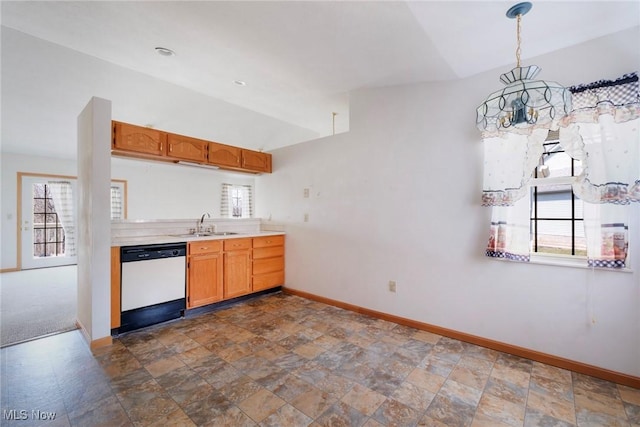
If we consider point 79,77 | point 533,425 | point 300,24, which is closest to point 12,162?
point 79,77

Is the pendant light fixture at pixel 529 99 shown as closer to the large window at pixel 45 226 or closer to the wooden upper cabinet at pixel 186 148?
the wooden upper cabinet at pixel 186 148

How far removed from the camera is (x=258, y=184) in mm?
4844

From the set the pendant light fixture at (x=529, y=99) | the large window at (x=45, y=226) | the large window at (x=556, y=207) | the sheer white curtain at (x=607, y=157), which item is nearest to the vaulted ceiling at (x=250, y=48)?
the sheer white curtain at (x=607, y=157)

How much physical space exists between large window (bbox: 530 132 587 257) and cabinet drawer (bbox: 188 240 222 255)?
11.2 feet

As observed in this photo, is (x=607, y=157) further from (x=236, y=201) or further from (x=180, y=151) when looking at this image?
(x=236, y=201)

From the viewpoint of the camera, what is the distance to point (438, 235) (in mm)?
2809

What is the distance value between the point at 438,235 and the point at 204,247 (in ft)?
8.94

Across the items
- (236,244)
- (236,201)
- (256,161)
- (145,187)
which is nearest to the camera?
(236,244)

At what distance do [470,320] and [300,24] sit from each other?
3.01 m

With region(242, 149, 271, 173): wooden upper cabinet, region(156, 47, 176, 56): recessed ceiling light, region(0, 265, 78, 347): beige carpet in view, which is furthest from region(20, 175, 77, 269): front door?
region(156, 47, 176, 56): recessed ceiling light

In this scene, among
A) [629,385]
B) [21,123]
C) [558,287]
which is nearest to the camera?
[629,385]

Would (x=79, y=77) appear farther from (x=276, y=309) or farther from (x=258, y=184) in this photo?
(x=276, y=309)

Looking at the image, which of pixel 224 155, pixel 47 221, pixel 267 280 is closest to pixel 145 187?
pixel 47 221
